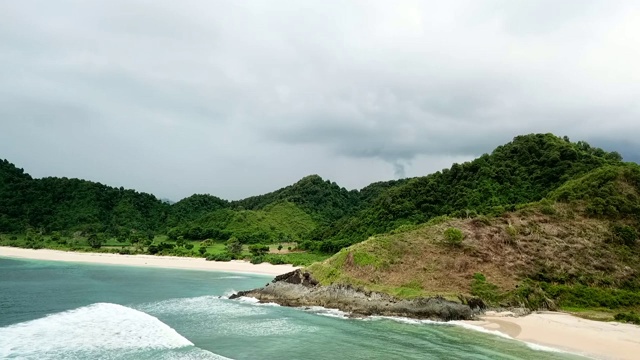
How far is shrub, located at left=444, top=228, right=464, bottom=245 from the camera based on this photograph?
43375mm

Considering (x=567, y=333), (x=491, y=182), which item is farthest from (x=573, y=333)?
(x=491, y=182)

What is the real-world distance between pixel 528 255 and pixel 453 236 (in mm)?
7548

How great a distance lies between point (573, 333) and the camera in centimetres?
2972

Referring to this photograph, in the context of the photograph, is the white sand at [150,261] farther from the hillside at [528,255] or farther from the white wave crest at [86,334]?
the white wave crest at [86,334]

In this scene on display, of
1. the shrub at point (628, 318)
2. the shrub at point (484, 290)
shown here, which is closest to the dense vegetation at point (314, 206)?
the shrub at point (484, 290)

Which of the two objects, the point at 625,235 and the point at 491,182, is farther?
the point at 491,182

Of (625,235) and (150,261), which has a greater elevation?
(625,235)

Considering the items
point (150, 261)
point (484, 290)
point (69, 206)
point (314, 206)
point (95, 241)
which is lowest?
point (150, 261)

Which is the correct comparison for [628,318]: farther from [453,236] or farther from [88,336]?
[88,336]

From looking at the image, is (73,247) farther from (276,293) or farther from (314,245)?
(276,293)

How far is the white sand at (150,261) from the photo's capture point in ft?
238

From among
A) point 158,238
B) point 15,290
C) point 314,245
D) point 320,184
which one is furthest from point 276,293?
point 320,184

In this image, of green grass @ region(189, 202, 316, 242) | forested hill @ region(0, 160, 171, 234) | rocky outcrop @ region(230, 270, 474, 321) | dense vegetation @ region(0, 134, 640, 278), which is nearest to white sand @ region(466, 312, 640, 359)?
rocky outcrop @ region(230, 270, 474, 321)

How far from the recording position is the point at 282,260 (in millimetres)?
75812
